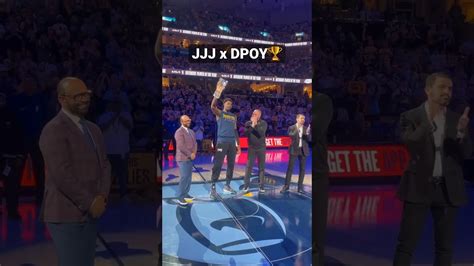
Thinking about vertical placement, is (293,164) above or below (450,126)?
below

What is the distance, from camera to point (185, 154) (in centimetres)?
398

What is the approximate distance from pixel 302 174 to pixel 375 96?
10.2 metres

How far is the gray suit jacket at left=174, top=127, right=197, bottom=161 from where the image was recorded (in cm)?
396

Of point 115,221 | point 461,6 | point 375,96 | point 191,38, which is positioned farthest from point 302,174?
point 461,6

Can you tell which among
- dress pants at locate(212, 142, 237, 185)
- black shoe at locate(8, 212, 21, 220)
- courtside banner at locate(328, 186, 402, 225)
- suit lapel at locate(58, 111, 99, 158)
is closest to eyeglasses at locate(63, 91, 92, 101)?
suit lapel at locate(58, 111, 99, 158)

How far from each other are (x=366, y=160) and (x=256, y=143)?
7.60 metres

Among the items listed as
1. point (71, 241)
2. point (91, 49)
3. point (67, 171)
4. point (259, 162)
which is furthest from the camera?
point (91, 49)

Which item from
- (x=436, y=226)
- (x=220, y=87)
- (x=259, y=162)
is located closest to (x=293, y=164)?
(x=259, y=162)

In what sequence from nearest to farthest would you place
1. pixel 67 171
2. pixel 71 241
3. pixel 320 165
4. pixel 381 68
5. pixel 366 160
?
pixel 67 171, pixel 71 241, pixel 320 165, pixel 366 160, pixel 381 68

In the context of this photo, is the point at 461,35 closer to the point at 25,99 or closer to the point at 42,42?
the point at 42,42

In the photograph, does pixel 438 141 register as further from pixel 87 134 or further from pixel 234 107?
pixel 87 134

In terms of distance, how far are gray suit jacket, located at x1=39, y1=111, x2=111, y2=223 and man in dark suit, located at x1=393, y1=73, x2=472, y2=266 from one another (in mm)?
2132

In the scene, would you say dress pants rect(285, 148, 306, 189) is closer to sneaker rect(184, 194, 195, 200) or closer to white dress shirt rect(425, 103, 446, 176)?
sneaker rect(184, 194, 195, 200)

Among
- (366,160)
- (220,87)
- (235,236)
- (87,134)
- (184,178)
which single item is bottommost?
(366,160)
